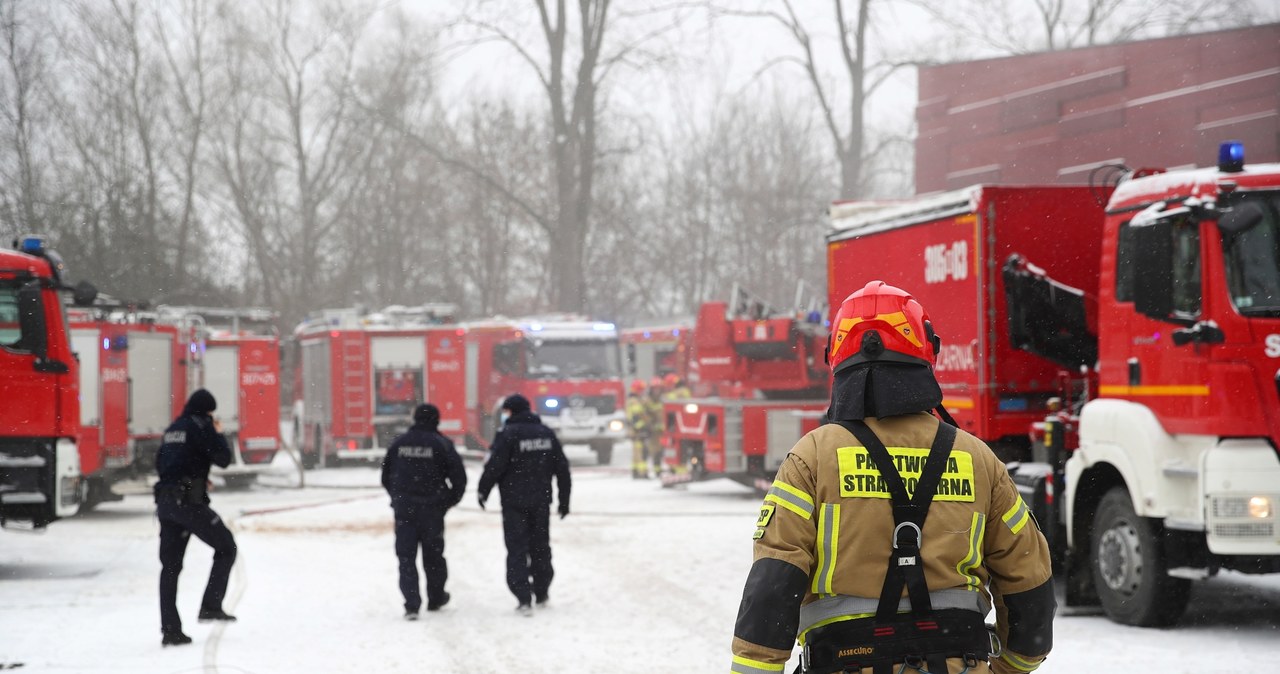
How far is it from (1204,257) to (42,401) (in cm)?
975

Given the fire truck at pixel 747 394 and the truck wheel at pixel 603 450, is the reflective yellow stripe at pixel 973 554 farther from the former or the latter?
the truck wheel at pixel 603 450

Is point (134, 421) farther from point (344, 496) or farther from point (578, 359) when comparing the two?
point (578, 359)

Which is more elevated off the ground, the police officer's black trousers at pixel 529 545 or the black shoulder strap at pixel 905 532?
the black shoulder strap at pixel 905 532

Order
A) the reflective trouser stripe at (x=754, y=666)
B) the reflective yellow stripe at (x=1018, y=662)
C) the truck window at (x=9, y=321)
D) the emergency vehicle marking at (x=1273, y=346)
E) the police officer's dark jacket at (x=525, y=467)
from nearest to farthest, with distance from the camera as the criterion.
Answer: the reflective trouser stripe at (x=754, y=666) < the reflective yellow stripe at (x=1018, y=662) < the emergency vehicle marking at (x=1273, y=346) < the police officer's dark jacket at (x=525, y=467) < the truck window at (x=9, y=321)

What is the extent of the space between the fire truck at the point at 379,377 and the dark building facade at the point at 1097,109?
15.4 metres

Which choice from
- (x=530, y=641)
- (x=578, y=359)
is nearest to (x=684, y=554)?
(x=530, y=641)

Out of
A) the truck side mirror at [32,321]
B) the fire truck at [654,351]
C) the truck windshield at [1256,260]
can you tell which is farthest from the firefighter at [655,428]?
the truck windshield at [1256,260]

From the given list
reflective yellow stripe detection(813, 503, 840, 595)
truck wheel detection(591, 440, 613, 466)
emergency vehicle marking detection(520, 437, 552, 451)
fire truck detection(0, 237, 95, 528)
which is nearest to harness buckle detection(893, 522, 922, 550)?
reflective yellow stripe detection(813, 503, 840, 595)

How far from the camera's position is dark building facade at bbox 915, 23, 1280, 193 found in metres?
10.8

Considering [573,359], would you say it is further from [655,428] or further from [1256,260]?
[1256,260]

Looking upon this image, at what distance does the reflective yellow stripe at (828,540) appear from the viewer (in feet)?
10.6

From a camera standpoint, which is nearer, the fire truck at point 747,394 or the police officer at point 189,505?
the police officer at point 189,505

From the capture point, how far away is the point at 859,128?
1309 inches

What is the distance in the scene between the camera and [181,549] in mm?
9164
